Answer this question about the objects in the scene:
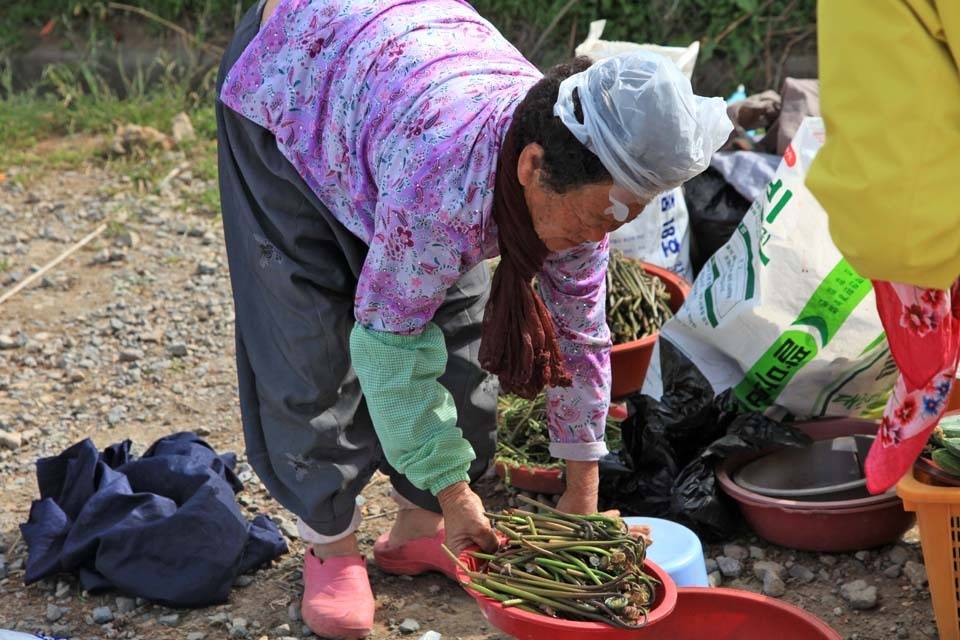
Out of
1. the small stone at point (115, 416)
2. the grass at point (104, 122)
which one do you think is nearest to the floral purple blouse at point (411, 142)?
the small stone at point (115, 416)

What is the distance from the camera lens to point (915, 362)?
7.12ft

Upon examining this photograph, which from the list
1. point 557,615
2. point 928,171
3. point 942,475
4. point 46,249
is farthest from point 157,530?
point 46,249

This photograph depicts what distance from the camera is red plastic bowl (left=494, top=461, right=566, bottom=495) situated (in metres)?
3.20

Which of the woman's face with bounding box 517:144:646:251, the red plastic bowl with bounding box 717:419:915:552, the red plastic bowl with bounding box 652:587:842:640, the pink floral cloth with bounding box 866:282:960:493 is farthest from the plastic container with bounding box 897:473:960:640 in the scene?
the woman's face with bounding box 517:144:646:251

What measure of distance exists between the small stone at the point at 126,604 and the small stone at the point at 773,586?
58.4 inches

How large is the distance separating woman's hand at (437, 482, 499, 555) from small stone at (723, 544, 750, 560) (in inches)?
32.3

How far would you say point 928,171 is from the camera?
66.5 inches

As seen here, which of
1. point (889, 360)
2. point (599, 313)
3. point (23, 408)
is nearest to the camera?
point (599, 313)

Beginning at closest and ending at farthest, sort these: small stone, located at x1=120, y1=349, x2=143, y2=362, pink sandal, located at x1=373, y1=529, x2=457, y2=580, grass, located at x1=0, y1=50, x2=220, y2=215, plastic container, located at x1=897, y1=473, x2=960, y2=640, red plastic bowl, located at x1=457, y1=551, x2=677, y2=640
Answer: red plastic bowl, located at x1=457, y1=551, x2=677, y2=640, plastic container, located at x1=897, y1=473, x2=960, y2=640, pink sandal, located at x1=373, y1=529, x2=457, y2=580, small stone, located at x1=120, y1=349, x2=143, y2=362, grass, located at x1=0, y1=50, x2=220, y2=215

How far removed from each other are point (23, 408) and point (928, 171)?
9.88ft

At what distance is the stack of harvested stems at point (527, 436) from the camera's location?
3316 mm

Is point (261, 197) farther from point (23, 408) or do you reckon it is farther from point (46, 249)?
point (46, 249)

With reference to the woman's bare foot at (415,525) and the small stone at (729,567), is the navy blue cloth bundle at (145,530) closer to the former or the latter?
the woman's bare foot at (415,525)

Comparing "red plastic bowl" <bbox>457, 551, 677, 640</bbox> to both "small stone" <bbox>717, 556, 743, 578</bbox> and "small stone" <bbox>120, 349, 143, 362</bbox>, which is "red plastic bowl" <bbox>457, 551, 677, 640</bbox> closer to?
"small stone" <bbox>717, 556, 743, 578</bbox>
